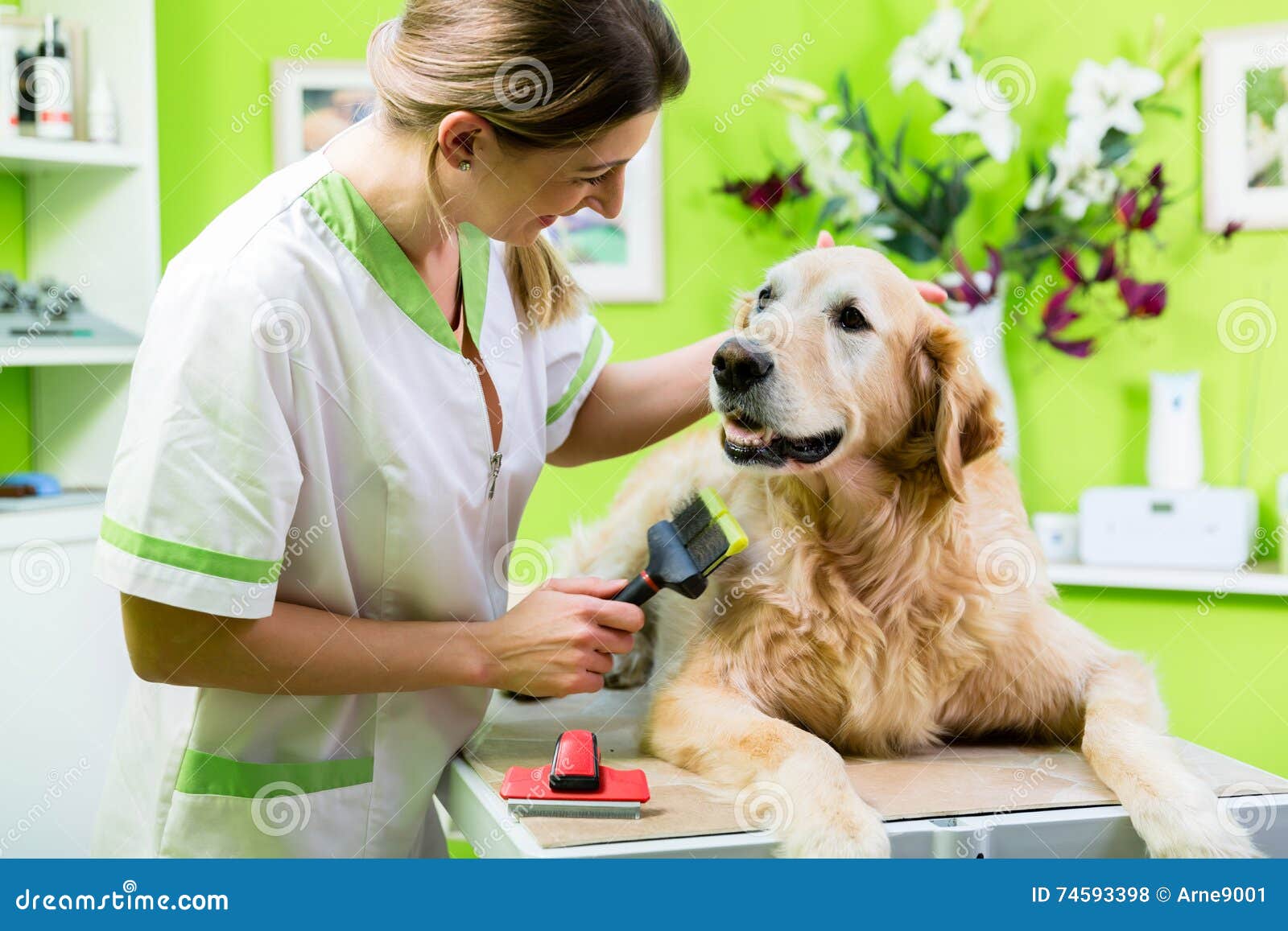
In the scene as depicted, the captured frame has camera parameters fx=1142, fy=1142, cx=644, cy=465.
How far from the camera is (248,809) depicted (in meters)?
1.21

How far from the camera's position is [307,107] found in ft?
9.44

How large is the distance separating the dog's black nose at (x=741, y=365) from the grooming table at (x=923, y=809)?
0.42 m

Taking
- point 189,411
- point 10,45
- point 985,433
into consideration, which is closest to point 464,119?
point 189,411

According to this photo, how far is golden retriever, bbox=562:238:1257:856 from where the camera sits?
1.22 m

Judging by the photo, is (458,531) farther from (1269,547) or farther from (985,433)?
(1269,547)

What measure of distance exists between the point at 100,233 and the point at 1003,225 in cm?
217

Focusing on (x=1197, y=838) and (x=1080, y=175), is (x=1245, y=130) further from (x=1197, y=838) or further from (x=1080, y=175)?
(x=1197, y=838)

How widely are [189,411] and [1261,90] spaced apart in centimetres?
262

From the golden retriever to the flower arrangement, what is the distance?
4.99 feet

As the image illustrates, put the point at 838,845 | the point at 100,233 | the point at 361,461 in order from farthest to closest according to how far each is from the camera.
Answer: the point at 100,233 → the point at 361,461 → the point at 838,845
